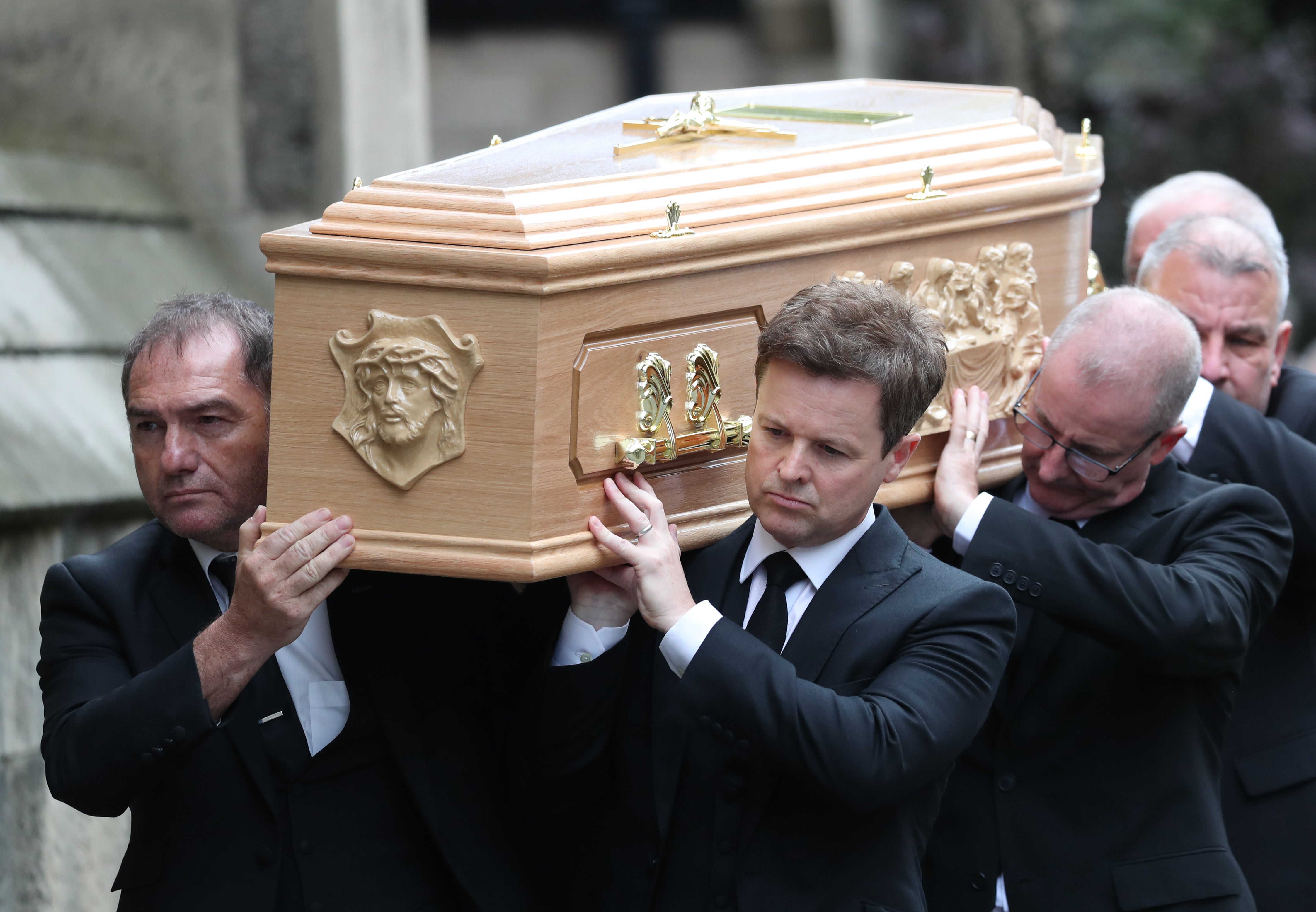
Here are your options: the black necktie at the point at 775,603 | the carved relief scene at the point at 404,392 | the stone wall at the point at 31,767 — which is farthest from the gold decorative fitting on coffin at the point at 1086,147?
the stone wall at the point at 31,767

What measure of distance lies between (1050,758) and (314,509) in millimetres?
1472

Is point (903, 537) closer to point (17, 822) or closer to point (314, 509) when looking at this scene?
point (314, 509)

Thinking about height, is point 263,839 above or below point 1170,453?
below

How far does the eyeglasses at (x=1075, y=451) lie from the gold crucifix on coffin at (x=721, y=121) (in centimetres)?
76

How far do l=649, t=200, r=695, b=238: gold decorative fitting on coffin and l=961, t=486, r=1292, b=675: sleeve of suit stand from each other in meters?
0.79

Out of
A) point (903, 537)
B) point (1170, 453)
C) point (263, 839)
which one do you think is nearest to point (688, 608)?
point (903, 537)

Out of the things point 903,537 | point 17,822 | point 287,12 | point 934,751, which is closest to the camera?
point 934,751

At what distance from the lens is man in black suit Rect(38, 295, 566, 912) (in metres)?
2.53

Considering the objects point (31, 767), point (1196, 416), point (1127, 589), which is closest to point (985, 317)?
point (1196, 416)

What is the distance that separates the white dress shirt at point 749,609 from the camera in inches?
94.3

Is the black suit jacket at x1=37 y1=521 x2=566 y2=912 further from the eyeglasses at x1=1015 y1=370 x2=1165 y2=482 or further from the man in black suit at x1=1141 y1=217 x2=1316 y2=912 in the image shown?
the man in black suit at x1=1141 y1=217 x2=1316 y2=912

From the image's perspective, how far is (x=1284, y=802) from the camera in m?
3.36

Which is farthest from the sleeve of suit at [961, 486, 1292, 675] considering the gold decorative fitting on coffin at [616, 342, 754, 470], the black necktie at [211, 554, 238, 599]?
the black necktie at [211, 554, 238, 599]

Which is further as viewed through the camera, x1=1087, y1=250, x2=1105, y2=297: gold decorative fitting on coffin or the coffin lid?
x1=1087, y1=250, x2=1105, y2=297: gold decorative fitting on coffin
